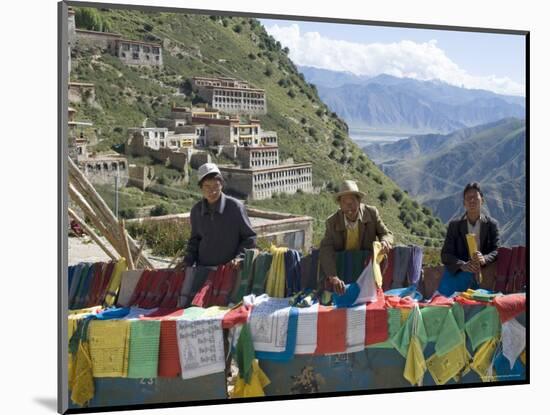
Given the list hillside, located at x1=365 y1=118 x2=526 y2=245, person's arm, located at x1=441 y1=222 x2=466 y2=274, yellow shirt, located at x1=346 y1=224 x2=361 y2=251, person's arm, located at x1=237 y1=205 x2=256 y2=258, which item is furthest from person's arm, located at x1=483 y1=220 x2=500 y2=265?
person's arm, located at x1=237 y1=205 x2=256 y2=258

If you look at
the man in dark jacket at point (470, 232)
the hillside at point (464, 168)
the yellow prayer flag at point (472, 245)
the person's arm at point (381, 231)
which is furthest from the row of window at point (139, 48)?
the yellow prayer flag at point (472, 245)

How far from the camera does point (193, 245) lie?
920cm

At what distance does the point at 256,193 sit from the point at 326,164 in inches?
25.2

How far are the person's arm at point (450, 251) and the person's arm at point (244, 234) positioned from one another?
1.58 metres

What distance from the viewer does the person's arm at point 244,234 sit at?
9.18m

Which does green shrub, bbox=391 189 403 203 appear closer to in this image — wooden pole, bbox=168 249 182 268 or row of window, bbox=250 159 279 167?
row of window, bbox=250 159 279 167

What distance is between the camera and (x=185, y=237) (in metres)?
9.18

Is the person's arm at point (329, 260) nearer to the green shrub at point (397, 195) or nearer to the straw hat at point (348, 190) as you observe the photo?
the straw hat at point (348, 190)

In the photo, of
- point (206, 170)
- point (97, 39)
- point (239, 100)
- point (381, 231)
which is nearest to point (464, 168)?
point (381, 231)

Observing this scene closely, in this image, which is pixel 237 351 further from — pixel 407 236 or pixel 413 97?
pixel 413 97

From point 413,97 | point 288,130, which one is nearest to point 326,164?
point 288,130

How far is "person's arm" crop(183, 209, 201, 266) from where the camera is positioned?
914 centimetres

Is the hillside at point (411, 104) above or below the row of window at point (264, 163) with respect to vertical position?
above

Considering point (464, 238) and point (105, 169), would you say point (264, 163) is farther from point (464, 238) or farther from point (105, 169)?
point (464, 238)
